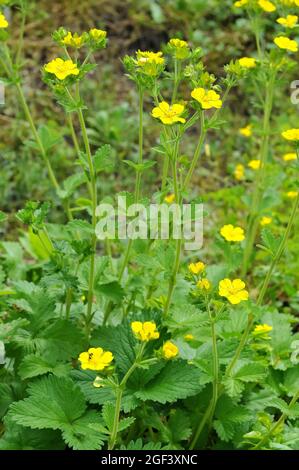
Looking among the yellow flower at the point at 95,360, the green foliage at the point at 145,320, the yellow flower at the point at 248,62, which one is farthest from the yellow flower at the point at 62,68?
the yellow flower at the point at 248,62

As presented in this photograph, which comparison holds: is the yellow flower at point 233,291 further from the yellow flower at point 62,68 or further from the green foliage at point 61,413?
the yellow flower at point 62,68

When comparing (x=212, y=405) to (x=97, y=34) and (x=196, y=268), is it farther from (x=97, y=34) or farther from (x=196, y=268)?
(x=97, y=34)

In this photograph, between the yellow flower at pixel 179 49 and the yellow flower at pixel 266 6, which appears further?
the yellow flower at pixel 266 6

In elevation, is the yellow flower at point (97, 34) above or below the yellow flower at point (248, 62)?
above

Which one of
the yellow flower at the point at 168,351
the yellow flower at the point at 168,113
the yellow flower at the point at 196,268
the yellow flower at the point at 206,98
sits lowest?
the yellow flower at the point at 168,351

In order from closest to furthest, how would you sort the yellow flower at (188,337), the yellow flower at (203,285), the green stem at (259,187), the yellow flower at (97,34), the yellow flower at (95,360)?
the yellow flower at (95,360) → the yellow flower at (203,285) → the yellow flower at (97,34) → the yellow flower at (188,337) → the green stem at (259,187)
